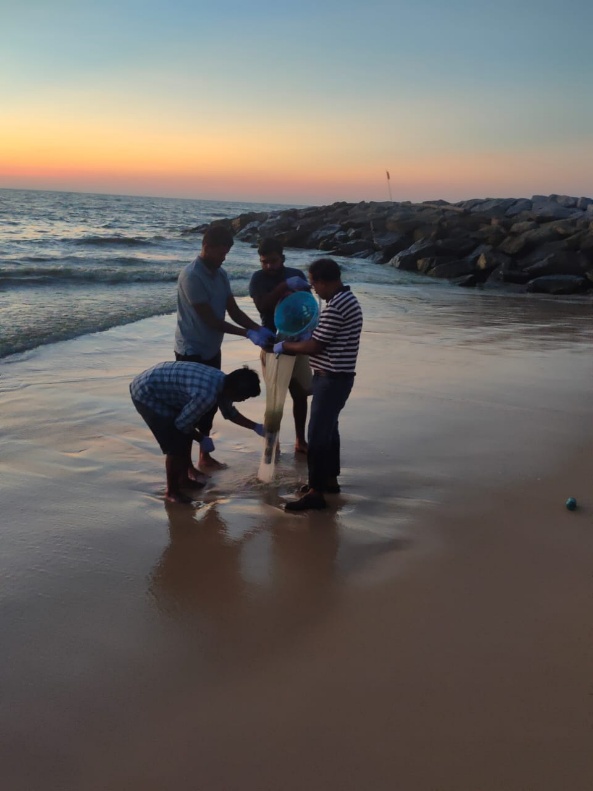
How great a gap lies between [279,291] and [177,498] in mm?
1600

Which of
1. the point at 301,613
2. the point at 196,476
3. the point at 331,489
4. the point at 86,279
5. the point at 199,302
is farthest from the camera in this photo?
the point at 86,279

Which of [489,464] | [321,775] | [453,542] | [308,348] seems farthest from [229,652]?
[489,464]

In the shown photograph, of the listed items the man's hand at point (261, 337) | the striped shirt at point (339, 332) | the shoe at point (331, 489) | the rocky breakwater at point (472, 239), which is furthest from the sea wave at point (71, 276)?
the striped shirt at point (339, 332)

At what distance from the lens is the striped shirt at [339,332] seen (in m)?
4.04

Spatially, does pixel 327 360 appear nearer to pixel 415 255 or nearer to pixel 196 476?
pixel 196 476

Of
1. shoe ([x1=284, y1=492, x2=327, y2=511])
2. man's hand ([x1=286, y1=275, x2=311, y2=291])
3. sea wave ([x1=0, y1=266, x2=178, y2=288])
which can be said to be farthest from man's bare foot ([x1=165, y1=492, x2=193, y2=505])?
sea wave ([x1=0, y1=266, x2=178, y2=288])

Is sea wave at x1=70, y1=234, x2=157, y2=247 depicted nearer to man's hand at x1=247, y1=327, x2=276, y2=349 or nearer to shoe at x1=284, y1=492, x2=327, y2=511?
man's hand at x1=247, y1=327, x2=276, y2=349

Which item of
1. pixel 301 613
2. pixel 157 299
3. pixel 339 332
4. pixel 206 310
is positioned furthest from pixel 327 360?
pixel 157 299

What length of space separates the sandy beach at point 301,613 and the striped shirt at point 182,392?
57cm

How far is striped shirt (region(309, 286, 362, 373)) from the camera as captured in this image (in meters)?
4.04

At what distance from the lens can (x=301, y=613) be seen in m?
2.97

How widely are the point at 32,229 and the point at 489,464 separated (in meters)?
33.7

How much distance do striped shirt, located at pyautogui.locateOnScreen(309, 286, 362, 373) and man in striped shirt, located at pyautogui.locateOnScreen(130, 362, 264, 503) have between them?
45 centimetres

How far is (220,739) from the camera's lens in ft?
7.29
